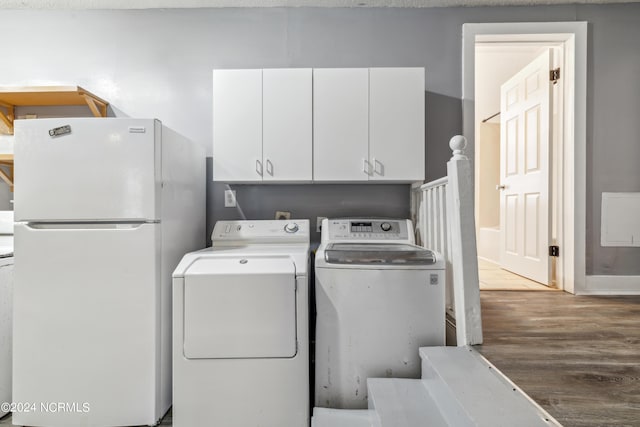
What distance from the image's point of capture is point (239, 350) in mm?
1504

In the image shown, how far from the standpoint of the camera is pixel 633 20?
7.98 ft

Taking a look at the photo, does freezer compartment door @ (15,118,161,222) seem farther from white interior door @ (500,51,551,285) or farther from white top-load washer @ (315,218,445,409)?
white interior door @ (500,51,551,285)

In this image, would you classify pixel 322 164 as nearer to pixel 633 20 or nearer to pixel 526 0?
pixel 526 0

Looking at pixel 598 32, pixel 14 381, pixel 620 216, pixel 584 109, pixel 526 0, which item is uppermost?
pixel 526 0

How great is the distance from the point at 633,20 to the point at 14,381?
4486 millimetres

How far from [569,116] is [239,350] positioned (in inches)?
111

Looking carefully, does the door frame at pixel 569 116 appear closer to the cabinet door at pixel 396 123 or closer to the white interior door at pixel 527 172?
the white interior door at pixel 527 172

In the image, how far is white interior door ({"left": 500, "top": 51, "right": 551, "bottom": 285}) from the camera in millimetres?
2702

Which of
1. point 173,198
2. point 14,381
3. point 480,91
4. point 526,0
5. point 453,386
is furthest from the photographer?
point 480,91

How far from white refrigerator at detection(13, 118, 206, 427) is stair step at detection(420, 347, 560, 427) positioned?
129 cm

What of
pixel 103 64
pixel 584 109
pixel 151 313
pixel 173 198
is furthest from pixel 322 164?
pixel 584 109

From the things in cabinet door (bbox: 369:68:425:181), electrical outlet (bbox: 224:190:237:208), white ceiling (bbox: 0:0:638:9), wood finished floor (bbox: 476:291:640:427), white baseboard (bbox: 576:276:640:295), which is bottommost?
wood finished floor (bbox: 476:291:640:427)

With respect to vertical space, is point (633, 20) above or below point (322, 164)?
above

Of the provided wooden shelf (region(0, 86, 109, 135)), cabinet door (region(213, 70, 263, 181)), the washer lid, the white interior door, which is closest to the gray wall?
wooden shelf (region(0, 86, 109, 135))
